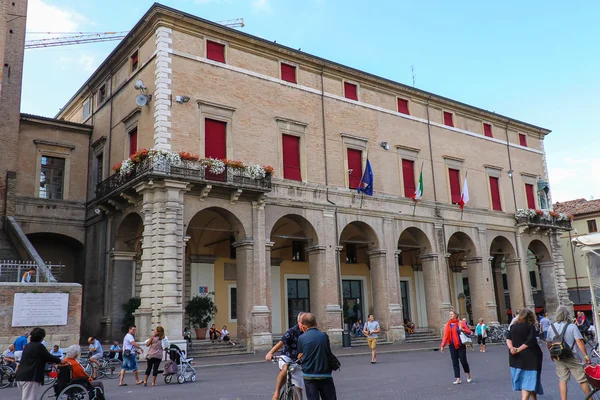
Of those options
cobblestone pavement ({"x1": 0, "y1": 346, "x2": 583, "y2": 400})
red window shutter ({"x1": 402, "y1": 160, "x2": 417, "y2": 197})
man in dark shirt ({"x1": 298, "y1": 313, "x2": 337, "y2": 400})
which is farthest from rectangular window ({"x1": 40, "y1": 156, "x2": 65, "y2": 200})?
man in dark shirt ({"x1": 298, "y1": 313, "x2": 337, "y2": 400})

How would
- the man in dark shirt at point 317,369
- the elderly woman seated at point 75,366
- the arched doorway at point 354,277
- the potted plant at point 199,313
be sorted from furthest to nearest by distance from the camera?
the arched doorway at point 354,277 → the potted plant at point 199,313 → the elderly woman seated at point 75,366 → the man in dark shirt at point 317,369

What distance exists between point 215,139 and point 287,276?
10078 mm

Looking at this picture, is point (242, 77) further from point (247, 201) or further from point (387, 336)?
point (387, 336)

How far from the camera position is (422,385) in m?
11.9

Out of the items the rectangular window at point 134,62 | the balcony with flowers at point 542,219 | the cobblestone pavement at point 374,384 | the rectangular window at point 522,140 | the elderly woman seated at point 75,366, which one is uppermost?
the rectangular window at point 134,62

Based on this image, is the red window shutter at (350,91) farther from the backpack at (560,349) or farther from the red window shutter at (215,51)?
the backpack at (560,349)

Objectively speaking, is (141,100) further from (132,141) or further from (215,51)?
(215,51)

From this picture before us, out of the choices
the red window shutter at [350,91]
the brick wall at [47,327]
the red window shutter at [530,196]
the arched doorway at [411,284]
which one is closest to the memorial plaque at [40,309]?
the brick wall at [47,327]

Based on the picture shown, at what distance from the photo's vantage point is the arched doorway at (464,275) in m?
31.7

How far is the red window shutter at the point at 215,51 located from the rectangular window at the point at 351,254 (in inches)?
554

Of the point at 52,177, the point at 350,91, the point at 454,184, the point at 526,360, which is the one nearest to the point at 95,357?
the point at 526,360

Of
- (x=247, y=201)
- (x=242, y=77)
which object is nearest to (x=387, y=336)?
(x=247, y=201)

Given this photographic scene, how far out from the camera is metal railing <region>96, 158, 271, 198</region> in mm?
20734

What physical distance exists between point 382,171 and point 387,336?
328 inches
